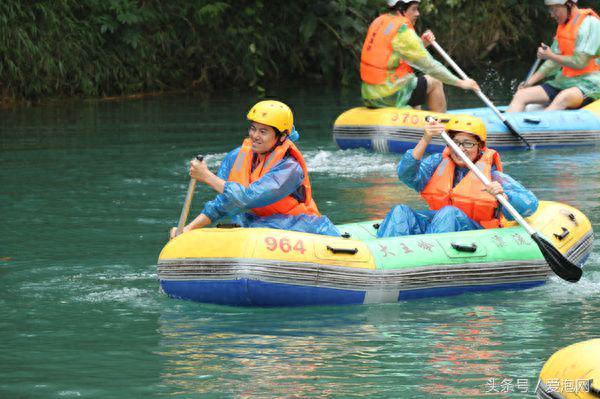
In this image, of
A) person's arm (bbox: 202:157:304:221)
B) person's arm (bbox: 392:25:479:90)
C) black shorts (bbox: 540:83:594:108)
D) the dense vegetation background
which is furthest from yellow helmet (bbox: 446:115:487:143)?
the dense vegetation background

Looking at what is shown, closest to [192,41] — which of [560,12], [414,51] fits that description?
[414,51]

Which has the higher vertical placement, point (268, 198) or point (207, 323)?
point (268, 198)

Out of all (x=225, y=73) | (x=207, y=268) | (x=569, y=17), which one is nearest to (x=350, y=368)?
(x=207, y=268)

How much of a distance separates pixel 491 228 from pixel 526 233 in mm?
199

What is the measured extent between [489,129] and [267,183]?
558 centimetres

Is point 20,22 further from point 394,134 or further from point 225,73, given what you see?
point 394,134

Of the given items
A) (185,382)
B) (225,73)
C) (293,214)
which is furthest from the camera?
(225,73)

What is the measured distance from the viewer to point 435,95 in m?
12.6

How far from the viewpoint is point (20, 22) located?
1590 centimetres

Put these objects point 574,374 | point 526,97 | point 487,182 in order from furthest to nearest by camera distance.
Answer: point 526,97
point 487,182
point 574,374

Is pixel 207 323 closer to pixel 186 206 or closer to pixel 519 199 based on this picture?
pixel 186 206

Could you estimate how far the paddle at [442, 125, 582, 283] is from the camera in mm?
7117

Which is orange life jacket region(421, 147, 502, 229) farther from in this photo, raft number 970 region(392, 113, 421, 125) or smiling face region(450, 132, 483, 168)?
raft number 970 region(392, 113, 421, 125)

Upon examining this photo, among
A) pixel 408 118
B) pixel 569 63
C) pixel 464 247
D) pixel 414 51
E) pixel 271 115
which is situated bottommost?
pixel 408 118
